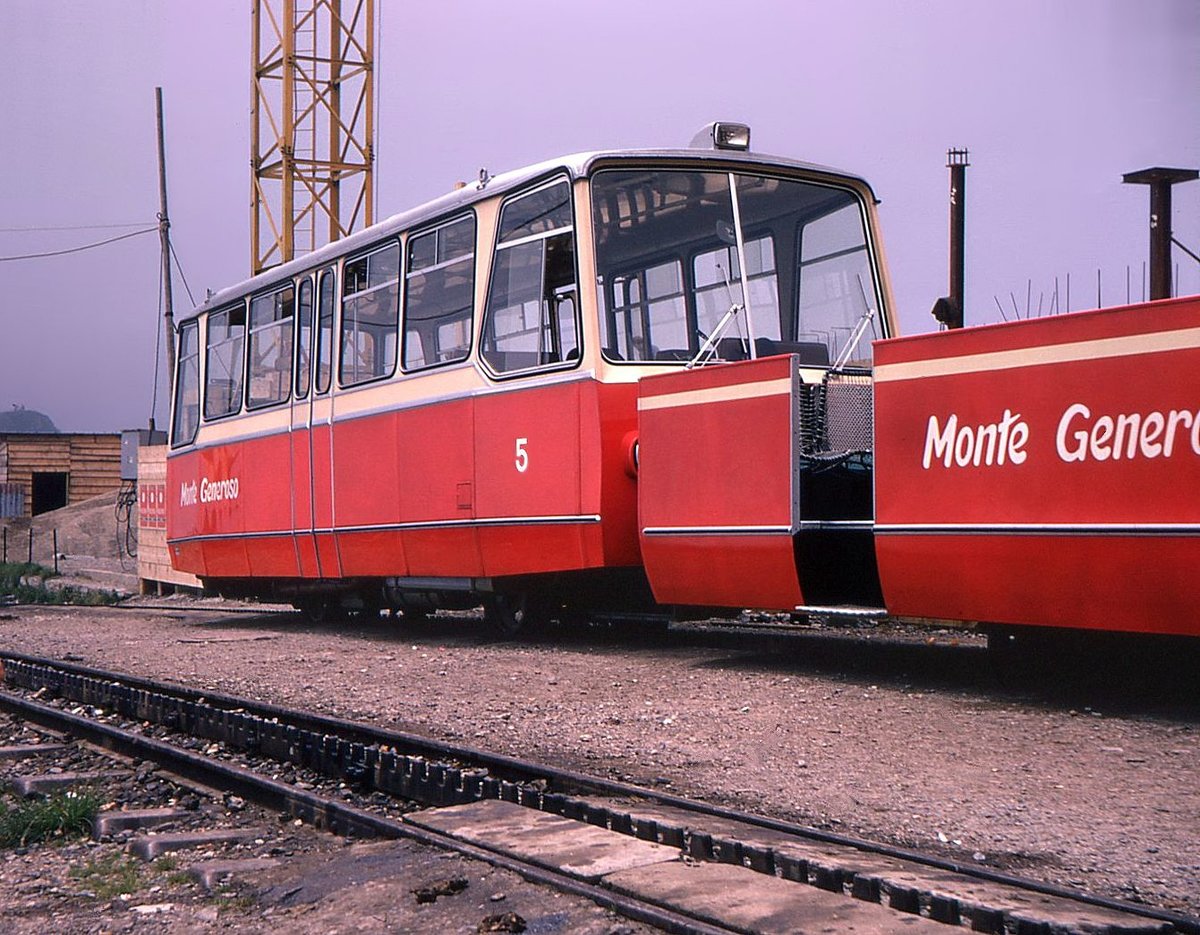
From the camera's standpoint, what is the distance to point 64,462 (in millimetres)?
51781

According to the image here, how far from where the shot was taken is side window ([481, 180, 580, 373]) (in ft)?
34.6

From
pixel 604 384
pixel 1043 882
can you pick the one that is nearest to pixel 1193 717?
pixel 1043 882

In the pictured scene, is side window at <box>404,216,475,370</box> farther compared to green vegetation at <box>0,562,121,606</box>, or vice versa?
green vegetation at <box>0,562,121,606</box>

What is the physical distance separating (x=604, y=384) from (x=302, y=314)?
4903 mm

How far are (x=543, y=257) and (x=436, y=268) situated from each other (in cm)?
149

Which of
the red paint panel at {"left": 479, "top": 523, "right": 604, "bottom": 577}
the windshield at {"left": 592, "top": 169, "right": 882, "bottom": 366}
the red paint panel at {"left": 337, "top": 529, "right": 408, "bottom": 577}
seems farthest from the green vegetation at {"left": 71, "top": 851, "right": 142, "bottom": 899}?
the red paint panel at {"left": 337, "top": 529, "right": 408, "bottom": 577}

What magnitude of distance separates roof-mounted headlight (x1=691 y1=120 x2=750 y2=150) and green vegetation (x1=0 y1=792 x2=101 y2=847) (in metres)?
6.68

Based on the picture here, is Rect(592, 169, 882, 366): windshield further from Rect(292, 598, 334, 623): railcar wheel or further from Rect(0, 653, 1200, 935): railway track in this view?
Rect(292, 598, 334, 623): railcar wheel

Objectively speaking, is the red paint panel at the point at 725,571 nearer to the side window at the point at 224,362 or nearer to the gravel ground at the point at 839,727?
the gravel ground at the point at 839,727

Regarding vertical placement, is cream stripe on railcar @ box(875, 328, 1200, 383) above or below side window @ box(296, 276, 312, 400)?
below

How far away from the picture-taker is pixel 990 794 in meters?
5.63

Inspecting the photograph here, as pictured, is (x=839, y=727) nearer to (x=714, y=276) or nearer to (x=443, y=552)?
(x=714, y=276)

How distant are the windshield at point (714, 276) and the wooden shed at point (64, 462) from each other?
144 feet

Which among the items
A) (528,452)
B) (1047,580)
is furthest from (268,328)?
(1047,580)
